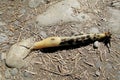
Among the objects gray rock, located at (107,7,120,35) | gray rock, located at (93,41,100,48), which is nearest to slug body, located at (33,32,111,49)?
gray rock, located at (93,41,100,48)

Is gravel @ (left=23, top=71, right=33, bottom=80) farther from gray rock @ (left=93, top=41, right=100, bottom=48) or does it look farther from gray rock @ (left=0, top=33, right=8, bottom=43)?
gray rock @ (left=93, top=41, right=100, bottom=48)

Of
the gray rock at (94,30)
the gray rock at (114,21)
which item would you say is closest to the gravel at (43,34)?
the gray rock at (94,30)

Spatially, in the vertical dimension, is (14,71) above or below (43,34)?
below

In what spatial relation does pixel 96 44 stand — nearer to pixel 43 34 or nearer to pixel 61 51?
pixel 61 51

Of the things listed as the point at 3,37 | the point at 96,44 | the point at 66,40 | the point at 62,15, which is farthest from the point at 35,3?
the point at 96,44

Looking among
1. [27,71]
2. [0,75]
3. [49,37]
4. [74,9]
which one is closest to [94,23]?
[74,9]

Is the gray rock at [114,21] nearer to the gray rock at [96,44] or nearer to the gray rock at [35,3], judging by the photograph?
the gray rock at [96,44]
